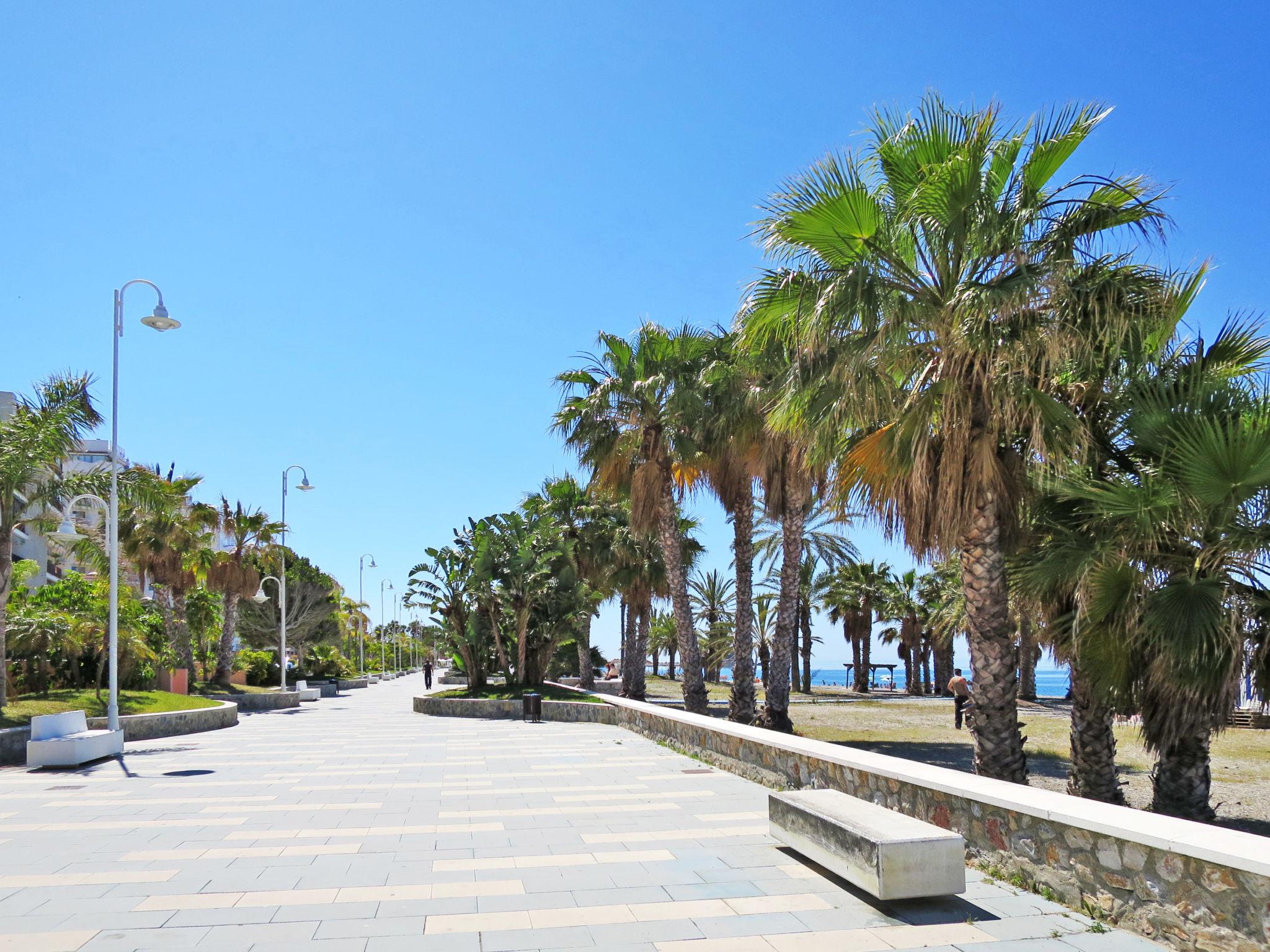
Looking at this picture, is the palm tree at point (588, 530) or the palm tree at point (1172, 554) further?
the palm tree at point (588, 530)

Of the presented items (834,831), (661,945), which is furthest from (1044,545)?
(661,945)

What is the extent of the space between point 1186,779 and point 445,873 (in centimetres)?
751

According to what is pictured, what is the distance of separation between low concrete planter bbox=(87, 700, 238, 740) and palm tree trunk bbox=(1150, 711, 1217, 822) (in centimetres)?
1843

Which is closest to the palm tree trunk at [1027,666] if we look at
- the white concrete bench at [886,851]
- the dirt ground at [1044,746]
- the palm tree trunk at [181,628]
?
the dirt ground at [1044,746]

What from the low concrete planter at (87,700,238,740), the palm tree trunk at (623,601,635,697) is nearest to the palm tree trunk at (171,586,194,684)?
the low concrete planter at (87,700,238,740)

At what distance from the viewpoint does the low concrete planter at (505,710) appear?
2256cm

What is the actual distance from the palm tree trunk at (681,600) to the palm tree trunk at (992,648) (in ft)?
38.2

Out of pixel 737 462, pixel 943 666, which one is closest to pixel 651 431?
pixel 737 462

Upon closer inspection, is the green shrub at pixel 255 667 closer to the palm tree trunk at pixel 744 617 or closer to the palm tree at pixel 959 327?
the palm tree trunk at pixel 744 617

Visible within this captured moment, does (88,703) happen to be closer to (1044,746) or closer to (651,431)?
(651,431)

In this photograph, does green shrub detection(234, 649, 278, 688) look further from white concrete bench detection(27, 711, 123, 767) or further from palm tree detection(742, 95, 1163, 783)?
palm tree detection(742, 95, 1163, 783)

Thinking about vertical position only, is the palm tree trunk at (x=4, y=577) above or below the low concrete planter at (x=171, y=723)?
above

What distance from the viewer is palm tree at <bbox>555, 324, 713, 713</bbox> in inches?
829

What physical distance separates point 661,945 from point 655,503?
16528 mm
